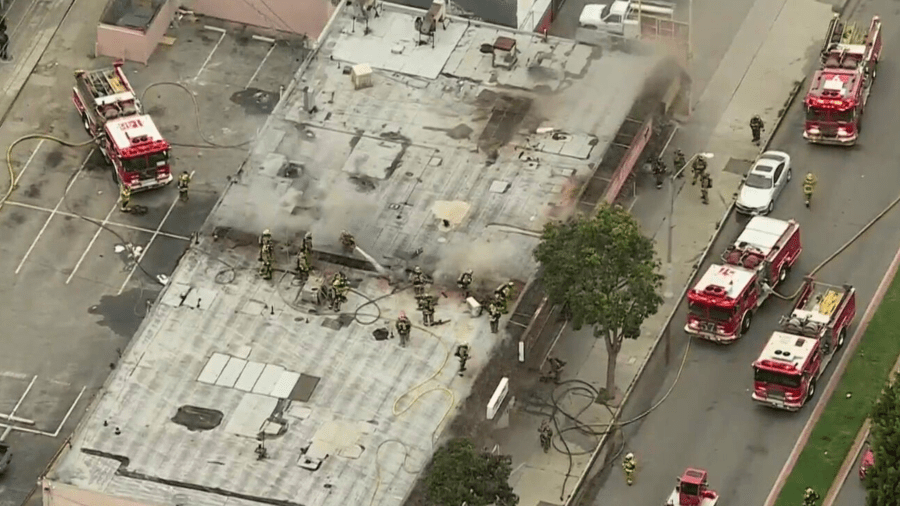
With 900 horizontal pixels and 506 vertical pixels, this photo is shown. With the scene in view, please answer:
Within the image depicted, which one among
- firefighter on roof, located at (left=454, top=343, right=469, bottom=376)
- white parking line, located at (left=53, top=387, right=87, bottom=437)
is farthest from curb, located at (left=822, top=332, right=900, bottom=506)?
white parking line, located at (left=53, top=387, right=87, bottom=437)

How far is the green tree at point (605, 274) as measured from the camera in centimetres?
11350

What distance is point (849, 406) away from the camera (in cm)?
11769

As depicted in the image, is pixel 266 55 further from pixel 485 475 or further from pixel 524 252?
pixel 485 475

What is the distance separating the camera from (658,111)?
131m

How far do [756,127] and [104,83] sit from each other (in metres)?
30.6

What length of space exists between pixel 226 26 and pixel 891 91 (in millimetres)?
32825

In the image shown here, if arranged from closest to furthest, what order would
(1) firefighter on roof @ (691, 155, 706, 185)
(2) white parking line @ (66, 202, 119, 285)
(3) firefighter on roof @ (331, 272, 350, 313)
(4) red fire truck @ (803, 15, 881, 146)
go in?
(3) firefighter on roof @ (331, 272, 350, 313)
(2) white parking line @ (66, 202, 119, 285)
(1) firefighter on roof @ (691, 155, 706, 185)
(4) red fire truck @ (803, 15, 881, 146)

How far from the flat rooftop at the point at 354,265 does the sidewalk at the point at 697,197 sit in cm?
408

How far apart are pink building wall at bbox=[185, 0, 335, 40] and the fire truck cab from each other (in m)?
37.8

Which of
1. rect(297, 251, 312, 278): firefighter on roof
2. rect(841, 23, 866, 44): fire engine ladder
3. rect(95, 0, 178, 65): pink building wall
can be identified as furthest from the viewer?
rect(95, 0, 178, 65): pink building wall

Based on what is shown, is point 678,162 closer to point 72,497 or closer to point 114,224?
point 114,224

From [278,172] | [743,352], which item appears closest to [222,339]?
[278,172]

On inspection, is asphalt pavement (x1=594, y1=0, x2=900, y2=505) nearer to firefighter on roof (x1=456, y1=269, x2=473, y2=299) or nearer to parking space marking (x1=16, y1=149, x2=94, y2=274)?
firefighter on roof (x1=456, y1=269, x2=473, y2=299)

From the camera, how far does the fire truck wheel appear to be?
121125 millimetres
